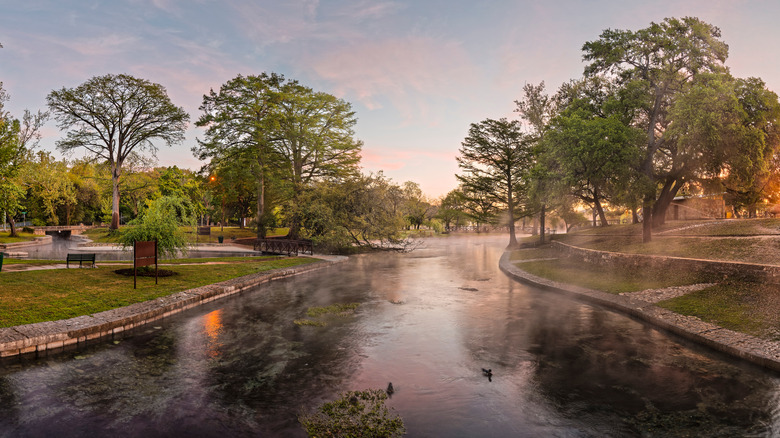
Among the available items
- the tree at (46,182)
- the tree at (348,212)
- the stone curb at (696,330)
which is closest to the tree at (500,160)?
the tree at (348,212)

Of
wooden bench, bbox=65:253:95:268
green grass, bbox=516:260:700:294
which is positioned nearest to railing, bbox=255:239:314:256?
wooden bench, bbox=65:253:95:268

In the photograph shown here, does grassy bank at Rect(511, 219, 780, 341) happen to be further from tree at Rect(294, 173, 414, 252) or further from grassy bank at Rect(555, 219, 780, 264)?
tree at Rect(294, 173, 414, 252)

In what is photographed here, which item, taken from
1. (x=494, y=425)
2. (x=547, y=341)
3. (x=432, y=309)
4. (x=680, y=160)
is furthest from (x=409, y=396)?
(x=680, y=160)

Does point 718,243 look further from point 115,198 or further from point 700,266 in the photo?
point 115,198

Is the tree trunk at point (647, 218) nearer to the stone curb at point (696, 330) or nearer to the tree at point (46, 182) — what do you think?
the stone curb at point (696, 330)

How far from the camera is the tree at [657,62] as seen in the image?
2170cm

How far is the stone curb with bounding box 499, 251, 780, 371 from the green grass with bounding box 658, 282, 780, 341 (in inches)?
15.0

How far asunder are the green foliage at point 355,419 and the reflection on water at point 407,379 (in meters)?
0.25

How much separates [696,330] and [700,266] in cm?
600

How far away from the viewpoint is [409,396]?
6781mm

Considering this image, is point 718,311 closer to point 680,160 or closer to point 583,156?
point 583,156

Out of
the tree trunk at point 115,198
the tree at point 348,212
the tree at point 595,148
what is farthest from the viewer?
the tree trunk at point 115,198

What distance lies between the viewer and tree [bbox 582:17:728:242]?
21.7 meters

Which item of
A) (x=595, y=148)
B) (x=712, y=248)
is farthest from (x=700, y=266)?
(x=595, y=148)
